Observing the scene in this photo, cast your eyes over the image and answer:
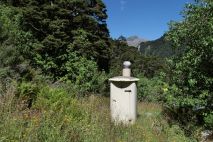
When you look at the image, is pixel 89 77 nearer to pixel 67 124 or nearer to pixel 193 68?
pixel 193 68

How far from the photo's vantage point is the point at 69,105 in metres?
10.3

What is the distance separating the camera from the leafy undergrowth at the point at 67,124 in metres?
6.84

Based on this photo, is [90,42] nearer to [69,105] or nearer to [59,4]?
[59,4]

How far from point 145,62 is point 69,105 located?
44.3 metres

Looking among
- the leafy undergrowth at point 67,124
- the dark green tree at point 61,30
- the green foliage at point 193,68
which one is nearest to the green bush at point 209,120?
the green foliage at point 193,68

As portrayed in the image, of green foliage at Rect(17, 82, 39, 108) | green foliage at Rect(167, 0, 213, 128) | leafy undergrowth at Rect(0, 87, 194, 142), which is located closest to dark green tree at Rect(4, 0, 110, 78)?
green foliage at Rect(167, 0, 213, 128)

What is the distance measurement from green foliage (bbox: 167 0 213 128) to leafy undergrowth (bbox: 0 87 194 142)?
2.50 ft

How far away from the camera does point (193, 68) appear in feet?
40.0

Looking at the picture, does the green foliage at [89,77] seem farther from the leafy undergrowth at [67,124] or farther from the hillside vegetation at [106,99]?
the leafy undergrowth at [67,124]

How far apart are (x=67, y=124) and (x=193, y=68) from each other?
5317mm

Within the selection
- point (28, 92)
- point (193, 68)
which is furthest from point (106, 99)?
point (28, 92)

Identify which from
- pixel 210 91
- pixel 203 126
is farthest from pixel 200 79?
pixel 203 126

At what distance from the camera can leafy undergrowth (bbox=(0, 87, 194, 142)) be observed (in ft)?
22.5

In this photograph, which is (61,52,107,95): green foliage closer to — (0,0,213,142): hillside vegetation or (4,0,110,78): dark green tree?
(0,0,213,142): hillside vegetation
